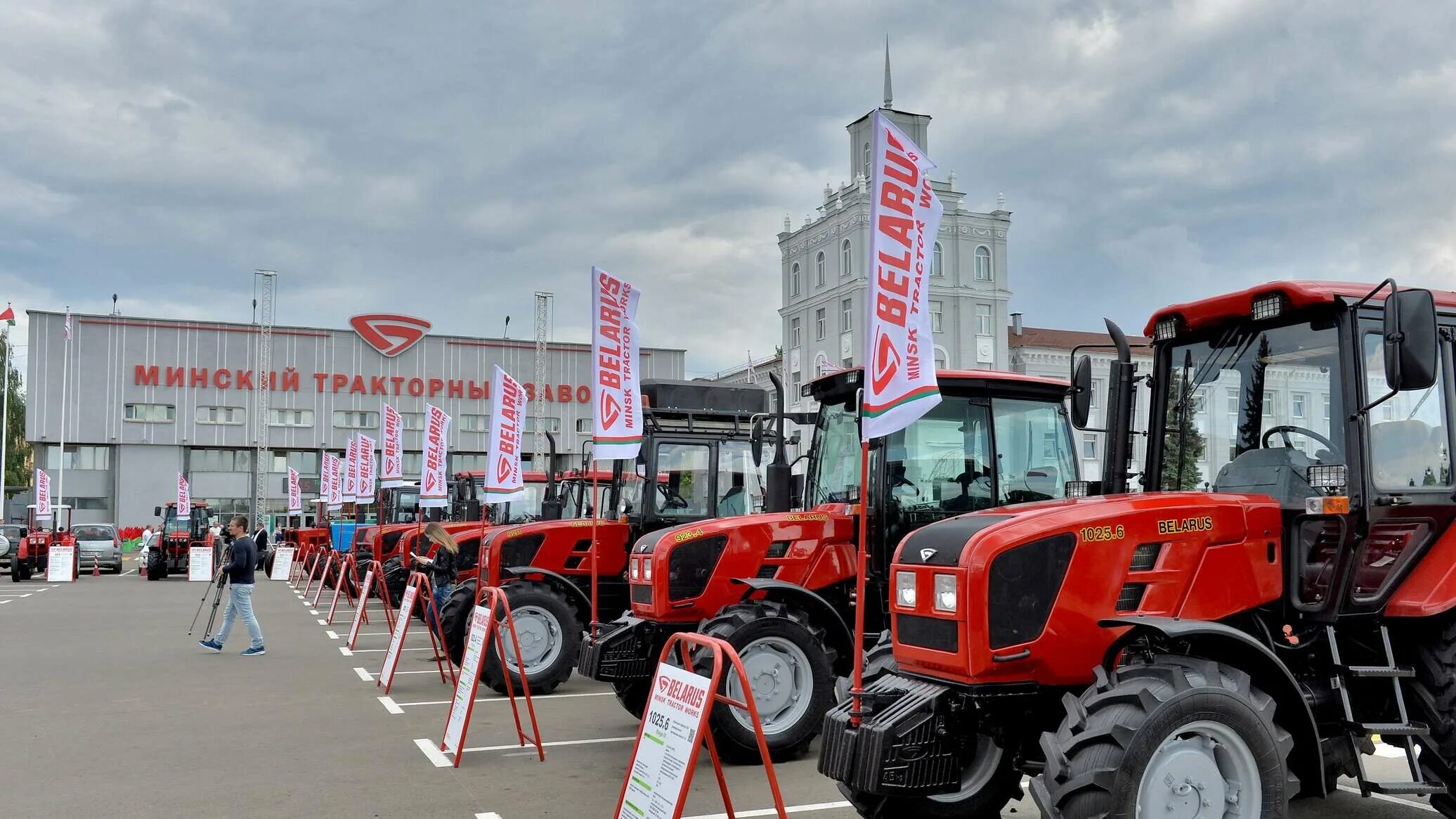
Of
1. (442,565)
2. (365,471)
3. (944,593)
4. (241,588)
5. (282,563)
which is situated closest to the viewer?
(944,593)

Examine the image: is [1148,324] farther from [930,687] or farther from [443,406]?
[443,406]

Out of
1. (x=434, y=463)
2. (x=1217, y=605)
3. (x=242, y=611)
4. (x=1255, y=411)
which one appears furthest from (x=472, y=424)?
(x=1217, y=605)

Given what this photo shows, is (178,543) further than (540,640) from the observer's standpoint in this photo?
Yes

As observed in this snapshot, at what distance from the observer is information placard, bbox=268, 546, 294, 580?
111ft

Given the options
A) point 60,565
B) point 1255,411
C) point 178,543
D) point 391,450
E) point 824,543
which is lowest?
point 60,565

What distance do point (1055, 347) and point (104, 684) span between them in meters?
46.6

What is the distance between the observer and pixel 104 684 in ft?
39.2

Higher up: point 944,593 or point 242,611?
point 944,593

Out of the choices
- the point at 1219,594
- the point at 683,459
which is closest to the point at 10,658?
the point at 683,459

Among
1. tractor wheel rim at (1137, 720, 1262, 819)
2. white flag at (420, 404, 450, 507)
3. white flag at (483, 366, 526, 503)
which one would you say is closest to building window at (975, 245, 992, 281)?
white flag at (420, 404, 450, 507)

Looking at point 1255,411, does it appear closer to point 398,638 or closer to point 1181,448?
point 1181,448

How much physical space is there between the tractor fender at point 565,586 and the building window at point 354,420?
5232 cm

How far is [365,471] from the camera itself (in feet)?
96.0

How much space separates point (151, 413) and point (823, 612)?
57.9 m
